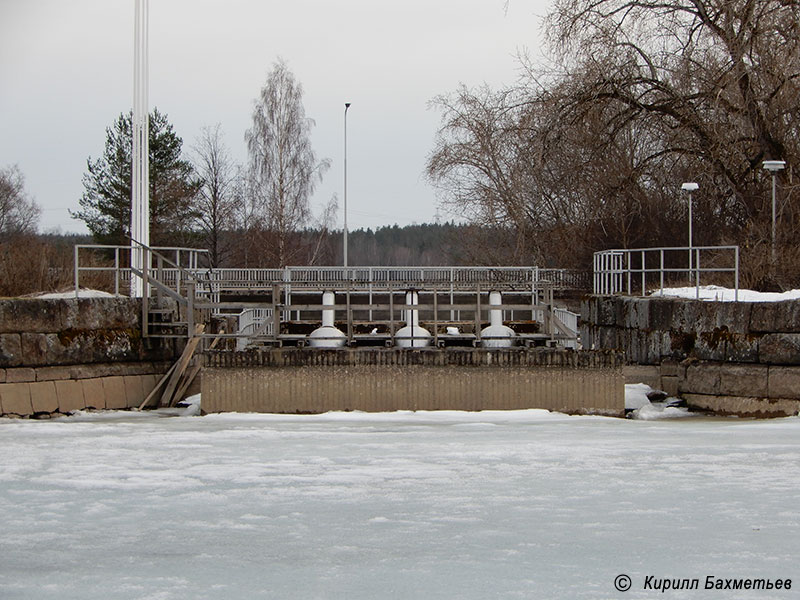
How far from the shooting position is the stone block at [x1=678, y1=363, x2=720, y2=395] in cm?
1858

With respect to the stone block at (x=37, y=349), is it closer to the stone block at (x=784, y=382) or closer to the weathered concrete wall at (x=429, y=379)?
the weathered concrete wall at (x=429, y=379)

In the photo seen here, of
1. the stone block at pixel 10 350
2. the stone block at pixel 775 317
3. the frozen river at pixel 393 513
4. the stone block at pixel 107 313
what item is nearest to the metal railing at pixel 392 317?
the stone block at pixel 107 313

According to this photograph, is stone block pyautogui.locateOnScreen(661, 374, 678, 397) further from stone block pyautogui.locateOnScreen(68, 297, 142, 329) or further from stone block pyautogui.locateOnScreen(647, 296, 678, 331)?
stone block pyautogui.locateOnScreen(68, 297, 142, 329)

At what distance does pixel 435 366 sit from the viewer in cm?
1756

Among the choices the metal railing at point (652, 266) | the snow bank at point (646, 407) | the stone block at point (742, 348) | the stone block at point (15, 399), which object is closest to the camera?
the stone block at point (742, 348)

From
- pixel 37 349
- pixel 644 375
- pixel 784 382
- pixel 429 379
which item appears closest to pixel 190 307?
pixel 37 349

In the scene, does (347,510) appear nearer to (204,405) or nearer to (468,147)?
(204,405)

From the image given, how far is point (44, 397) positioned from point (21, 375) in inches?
21.3

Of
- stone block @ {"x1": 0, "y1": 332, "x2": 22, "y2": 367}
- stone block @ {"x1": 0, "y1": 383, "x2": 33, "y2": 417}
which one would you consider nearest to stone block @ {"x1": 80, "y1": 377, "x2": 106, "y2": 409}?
stone block @ {"x1": 0, "y1": 383, "x2": 33, "y2": 417}

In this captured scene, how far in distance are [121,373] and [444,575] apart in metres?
13.7

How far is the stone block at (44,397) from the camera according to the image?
61.0ft

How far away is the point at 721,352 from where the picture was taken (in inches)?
731

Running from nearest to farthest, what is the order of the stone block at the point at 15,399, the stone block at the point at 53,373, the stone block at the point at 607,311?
the stone block at the point at 15,399
the stone block at the point at 53,373
the stone block at the point at 607,311

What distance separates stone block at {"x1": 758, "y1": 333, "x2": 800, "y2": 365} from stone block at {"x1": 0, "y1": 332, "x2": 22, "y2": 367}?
12613 mm
